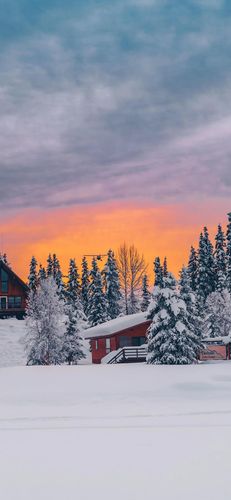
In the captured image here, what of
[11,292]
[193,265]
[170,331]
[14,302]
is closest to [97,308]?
[14,302]

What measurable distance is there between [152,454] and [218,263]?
83.3 m

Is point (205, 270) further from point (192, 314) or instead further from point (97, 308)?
point (192, 314)

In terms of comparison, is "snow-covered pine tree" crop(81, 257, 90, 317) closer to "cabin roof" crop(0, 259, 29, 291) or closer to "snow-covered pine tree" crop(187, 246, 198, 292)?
"snow-covered pine tree" crop(187, 246, 198, 292)

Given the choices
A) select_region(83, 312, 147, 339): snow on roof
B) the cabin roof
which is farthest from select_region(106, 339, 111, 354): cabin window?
the cabin roof

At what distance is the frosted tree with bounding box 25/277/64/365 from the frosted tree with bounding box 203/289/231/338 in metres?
22.9

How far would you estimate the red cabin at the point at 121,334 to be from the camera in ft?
164

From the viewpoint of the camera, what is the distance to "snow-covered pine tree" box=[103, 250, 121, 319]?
89188 millimetres

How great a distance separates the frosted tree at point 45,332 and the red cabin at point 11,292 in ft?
73.8

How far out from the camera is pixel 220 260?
300ft

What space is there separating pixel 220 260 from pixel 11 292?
35.4 metres

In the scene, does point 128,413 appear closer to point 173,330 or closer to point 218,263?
point 173,330

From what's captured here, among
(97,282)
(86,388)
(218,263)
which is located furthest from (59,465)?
(218,263)

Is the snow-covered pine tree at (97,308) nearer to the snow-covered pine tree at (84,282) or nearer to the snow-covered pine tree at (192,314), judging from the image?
the snow-covered pine tree at (84,282)

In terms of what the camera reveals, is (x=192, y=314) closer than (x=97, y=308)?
Yes
